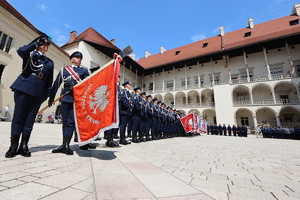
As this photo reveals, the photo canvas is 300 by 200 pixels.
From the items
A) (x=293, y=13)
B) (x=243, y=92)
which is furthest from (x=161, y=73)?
(x=293, y=13)

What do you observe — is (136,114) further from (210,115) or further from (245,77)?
(245,77)

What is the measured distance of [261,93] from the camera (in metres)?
22.8

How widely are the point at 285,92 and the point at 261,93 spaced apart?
2.91 m

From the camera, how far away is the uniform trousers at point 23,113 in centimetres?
229

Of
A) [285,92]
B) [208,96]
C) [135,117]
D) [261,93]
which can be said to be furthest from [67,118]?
[285,92]

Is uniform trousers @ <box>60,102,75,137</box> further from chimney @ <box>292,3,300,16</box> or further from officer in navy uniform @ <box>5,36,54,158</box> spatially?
chimney @ <box>292,3,300,16</box>

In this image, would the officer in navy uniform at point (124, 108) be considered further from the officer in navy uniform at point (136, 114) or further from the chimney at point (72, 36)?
the chimney at point (72, 36)

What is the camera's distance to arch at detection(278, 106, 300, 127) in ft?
64.0

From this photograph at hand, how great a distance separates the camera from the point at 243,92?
24141 mm

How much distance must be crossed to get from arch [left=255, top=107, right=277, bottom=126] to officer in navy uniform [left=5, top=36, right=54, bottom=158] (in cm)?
2544

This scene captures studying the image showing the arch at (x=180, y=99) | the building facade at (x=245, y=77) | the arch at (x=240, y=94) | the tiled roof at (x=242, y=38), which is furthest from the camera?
the arch at (x=180, y=99)

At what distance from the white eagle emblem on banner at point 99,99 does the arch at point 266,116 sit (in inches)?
969

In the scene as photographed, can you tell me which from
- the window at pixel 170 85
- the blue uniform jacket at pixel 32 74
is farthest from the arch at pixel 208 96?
the blue uniform jacket at pixel 32 74

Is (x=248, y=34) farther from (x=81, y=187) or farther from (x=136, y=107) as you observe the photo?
(x=81, y=187)
